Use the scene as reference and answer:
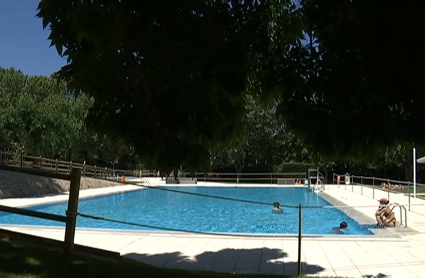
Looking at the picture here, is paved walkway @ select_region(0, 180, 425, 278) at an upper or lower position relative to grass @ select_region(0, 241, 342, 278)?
lower

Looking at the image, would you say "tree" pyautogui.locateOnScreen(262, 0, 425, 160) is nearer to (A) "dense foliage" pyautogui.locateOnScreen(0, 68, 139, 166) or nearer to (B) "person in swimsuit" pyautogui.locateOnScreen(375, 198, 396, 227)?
(B) "person in swimsuit" pyautogui.locateOnScreen(375, 198, 396, 227)

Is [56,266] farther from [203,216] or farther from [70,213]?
[203,216]

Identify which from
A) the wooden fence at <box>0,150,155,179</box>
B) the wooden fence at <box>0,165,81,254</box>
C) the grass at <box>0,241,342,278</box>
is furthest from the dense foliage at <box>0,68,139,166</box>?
the grass at <box>0,241,342,278</box>

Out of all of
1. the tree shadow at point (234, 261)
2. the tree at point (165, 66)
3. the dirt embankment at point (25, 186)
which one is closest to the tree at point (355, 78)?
the tree at point (165, 66)

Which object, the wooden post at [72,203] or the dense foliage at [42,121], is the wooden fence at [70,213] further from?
the dense foliage at [42,121]

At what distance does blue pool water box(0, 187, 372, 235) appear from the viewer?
48.1 ft

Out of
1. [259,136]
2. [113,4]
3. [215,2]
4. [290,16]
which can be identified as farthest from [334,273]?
[259,136]

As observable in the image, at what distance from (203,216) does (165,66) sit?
599 inches

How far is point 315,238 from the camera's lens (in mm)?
9453

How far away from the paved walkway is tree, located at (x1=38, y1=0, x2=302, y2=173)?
11.0 ft

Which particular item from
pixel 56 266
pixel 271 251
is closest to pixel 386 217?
pixel 271 251

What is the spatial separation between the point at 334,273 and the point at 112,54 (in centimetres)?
474

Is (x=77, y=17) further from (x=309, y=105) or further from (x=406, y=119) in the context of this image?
(x=406, y=119)

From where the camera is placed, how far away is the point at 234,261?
725 cm
